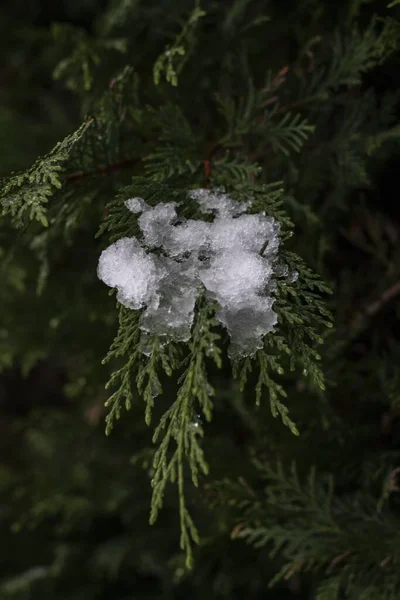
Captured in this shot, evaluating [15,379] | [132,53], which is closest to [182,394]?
[132,53]

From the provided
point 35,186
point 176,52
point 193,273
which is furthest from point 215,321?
point 176,52

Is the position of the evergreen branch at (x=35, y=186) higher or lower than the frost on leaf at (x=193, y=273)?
higher

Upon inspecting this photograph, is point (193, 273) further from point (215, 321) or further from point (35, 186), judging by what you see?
point (35, 186)

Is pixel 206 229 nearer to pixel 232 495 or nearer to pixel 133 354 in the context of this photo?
pixel 133 354

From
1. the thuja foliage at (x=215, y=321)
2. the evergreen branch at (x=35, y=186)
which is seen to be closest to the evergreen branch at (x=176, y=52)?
the thuja foliage at (x=215, y=321)

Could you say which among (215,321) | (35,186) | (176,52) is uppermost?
(176,52)

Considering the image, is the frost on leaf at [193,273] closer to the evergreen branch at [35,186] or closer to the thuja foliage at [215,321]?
the thuja foliage at [215,321]
